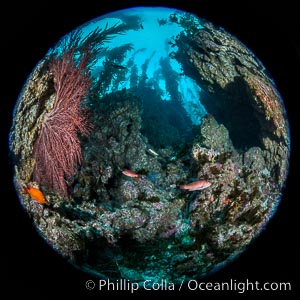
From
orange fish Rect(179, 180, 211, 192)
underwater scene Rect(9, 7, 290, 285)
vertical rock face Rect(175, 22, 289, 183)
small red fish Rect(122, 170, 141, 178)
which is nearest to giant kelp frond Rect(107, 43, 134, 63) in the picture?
underwater scene Rect(9, 7, 290, 285)

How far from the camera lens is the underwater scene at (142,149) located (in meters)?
3.00

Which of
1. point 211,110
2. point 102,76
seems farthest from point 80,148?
point 211,110

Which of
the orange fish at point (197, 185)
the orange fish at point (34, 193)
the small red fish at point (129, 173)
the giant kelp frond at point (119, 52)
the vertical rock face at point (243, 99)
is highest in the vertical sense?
the giant kelp frond at point (119, 52)

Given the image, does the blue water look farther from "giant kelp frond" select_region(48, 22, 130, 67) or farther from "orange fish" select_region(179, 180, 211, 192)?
"orange fish" select_region(179, 180, 211, 192)

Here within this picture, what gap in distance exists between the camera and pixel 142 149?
3275 mm

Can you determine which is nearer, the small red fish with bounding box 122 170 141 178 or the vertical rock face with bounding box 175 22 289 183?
the vertical rock face with bounding box 175 22 289 183

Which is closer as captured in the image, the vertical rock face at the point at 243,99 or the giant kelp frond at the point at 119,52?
the vertical rock face at the point at 243,99

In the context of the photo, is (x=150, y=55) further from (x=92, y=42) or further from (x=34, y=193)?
(x=34, y=193)

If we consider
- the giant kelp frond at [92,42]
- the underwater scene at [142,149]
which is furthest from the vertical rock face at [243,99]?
the giant kelp frond at [92,42]

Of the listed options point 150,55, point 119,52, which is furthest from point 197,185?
point 119,52

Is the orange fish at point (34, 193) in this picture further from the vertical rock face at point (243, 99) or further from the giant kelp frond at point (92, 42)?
the vertical rock face at point (243, 99)

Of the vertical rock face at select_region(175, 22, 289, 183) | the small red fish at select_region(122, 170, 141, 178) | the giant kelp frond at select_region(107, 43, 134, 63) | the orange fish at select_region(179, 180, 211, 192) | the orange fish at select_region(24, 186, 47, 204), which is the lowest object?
the orange fish at select_region(24, 186, 47, 204)

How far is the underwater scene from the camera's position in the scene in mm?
3000

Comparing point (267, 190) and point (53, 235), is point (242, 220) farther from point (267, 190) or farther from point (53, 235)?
point (53, 235)
